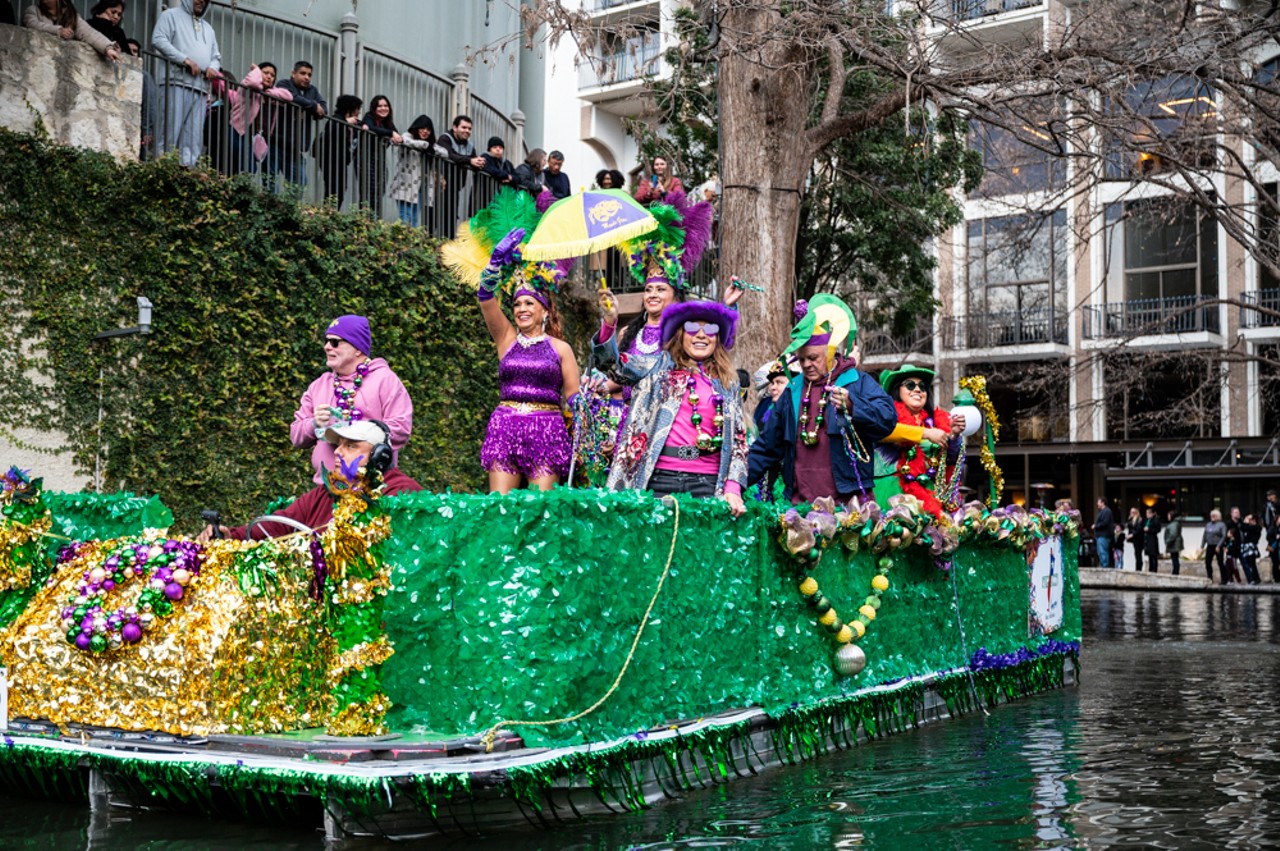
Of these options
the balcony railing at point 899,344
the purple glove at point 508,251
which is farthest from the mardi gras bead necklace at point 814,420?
the balcony railing at point 899,344

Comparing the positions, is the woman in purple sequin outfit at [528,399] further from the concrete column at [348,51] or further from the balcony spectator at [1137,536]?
the balcony spectator at [1137,536]

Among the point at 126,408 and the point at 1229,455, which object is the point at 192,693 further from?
the point at 1229,455

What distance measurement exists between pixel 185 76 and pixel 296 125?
128cm

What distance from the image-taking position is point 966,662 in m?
9.06

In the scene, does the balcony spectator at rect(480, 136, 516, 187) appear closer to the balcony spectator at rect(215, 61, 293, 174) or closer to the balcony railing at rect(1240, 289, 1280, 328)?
the balcony spectator at rect(215, 61, 293, 174)

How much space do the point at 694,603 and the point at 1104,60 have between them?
8.72m

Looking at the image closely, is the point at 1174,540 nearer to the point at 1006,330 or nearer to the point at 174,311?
the point at 1006,330

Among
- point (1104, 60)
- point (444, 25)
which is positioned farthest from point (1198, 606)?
point (444, 25)

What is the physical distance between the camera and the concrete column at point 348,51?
1631cm

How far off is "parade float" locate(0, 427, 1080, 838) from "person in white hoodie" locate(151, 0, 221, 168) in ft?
21.7

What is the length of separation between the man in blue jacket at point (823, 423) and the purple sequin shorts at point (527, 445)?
1196 mm

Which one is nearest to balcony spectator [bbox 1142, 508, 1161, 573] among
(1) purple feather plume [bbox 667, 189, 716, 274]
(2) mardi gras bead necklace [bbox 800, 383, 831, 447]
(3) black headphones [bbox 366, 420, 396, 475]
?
(1) purple feather plume [bbox 667, 189, 716, 274]

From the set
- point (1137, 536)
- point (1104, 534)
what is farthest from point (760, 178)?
point (1104, 534)

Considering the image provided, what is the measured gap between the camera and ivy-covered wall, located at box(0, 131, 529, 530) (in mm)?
11422
